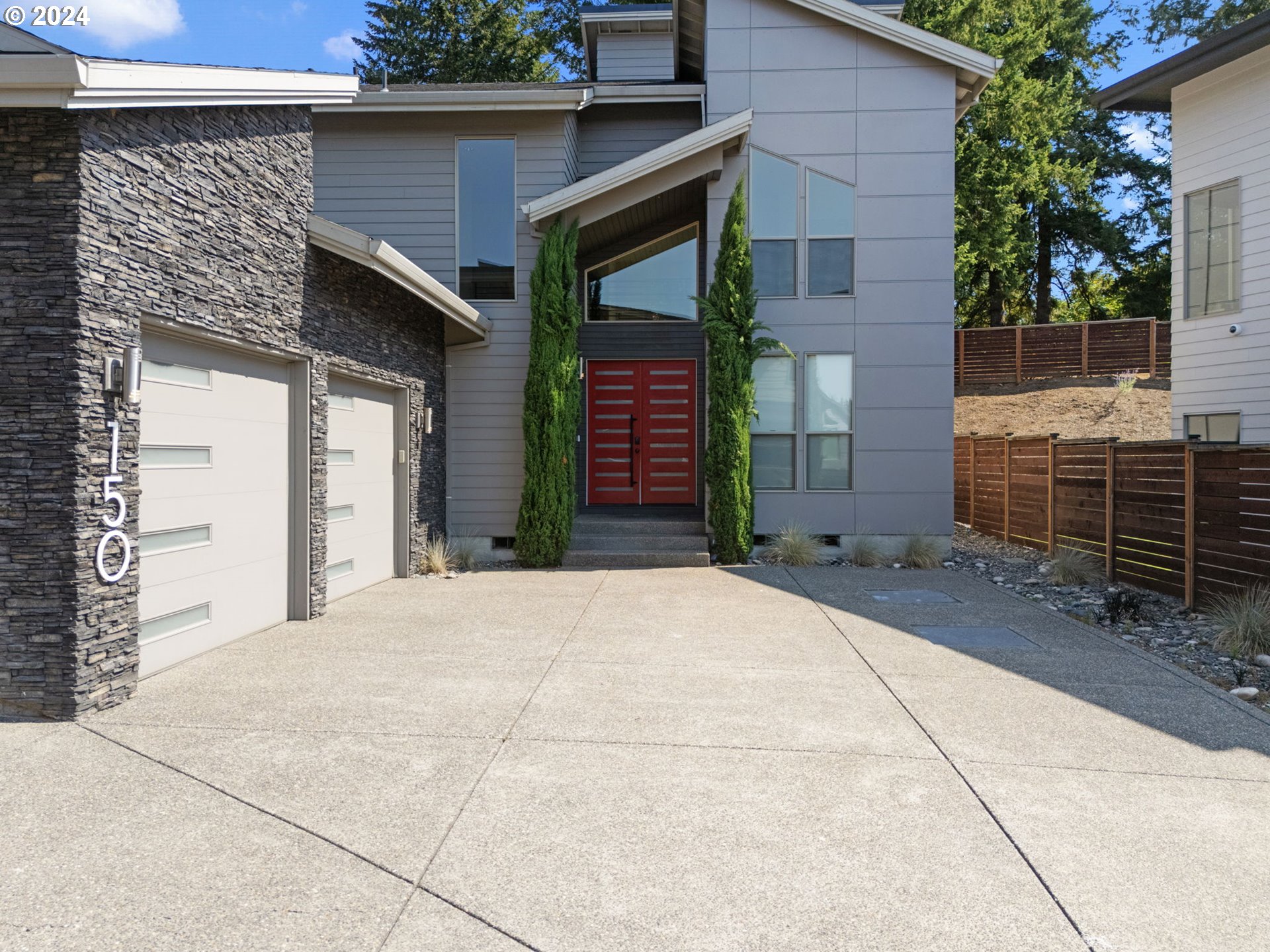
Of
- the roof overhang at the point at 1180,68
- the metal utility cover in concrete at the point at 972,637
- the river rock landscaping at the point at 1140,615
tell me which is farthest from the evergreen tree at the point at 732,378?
the roof overhang at the point at 1180,68

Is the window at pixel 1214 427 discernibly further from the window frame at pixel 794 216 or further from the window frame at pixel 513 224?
the window frame at pixel 513 224

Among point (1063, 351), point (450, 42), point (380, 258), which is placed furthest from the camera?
point (450, 42)

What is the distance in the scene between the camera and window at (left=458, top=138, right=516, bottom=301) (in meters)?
10.8

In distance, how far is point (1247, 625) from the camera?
5.71m

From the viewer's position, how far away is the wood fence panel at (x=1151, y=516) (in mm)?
7426

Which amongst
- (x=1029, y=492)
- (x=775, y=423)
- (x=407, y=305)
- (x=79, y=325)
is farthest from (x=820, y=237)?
(x=79, y=325)

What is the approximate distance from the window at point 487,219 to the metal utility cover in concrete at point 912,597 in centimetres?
599

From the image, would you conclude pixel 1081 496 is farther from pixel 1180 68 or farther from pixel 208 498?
pixel 208 498

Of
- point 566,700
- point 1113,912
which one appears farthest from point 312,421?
point 1113,912

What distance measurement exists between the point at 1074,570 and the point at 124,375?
8.75 metres

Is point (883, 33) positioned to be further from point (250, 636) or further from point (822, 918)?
point (822, 918)

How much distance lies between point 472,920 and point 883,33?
11.3 meters

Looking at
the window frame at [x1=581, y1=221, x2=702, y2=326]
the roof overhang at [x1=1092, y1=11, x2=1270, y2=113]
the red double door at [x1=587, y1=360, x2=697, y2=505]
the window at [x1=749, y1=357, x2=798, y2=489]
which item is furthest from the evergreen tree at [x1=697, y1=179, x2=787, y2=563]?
the roof overhang at [x1=1092, y1=11, x2=1270, y2=113]

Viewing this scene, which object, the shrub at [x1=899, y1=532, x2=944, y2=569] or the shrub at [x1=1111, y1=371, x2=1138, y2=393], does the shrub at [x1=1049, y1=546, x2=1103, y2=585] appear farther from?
the shrub at [x1=1111, y1=371, x2=1138, y2=393]
